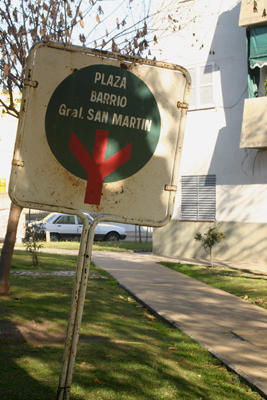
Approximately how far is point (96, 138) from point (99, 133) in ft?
0.11

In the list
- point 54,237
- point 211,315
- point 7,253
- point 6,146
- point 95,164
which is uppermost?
point 6,146

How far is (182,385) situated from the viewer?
454 cm

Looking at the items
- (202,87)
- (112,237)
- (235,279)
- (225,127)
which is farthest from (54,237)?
(235,279)

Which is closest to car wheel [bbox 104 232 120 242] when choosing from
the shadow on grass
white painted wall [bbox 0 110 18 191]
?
the shadow on grass

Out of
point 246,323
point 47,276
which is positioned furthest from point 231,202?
point 246,323

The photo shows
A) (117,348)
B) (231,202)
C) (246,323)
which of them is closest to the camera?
(117,348)

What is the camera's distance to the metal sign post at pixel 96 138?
2.73 m

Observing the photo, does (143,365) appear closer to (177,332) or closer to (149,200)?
(177,332)

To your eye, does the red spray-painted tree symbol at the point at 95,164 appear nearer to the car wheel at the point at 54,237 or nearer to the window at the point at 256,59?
the window at the point at 256,59

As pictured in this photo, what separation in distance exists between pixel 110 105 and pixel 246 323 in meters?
5.39

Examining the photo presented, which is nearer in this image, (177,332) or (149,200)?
(149,200)

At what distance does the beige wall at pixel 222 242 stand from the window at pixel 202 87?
4.43 meters

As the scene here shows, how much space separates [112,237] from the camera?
26750 millimetres

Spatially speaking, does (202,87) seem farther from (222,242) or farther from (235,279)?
(235,279)
